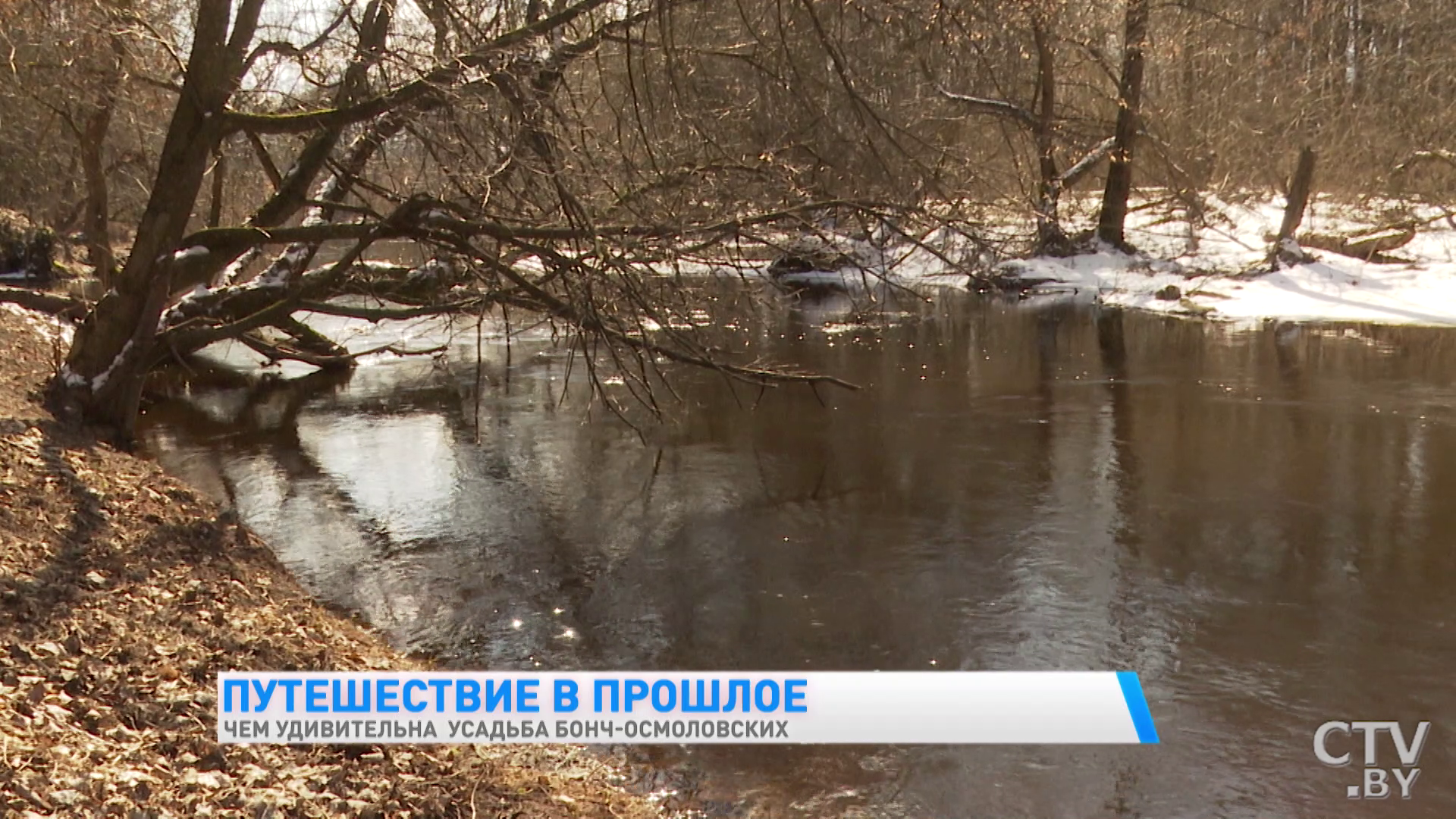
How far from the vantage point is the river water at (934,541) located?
570 cm

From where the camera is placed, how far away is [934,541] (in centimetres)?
912

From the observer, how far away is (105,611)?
5285 mm

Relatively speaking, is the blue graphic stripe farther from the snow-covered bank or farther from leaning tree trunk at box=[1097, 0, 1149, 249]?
leaning tree trunk at box=[1097, 0, 1149, 249]

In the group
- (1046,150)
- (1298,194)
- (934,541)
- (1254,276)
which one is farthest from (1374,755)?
(1298,194)

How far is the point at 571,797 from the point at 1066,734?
8.87 ft

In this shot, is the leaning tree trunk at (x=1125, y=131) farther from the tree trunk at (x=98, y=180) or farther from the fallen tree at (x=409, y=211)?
the tree trunk at (x=98, y=180)

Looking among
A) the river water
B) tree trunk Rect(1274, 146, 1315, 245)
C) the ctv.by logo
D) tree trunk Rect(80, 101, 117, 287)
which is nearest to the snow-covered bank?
tree trunk Rect(1274, 146, 1315, 245)

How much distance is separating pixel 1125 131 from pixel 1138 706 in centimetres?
2429

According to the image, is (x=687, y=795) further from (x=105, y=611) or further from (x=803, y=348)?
(x=803, y=348)

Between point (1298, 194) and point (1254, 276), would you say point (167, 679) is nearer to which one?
point (1254, 276)

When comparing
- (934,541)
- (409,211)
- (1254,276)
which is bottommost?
(934,541)

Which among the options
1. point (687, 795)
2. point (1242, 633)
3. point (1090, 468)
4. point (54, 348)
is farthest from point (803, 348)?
point (687, 795)

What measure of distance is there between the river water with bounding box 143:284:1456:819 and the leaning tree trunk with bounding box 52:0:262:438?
137cm

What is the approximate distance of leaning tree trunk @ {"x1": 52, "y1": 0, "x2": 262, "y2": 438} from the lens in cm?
950
